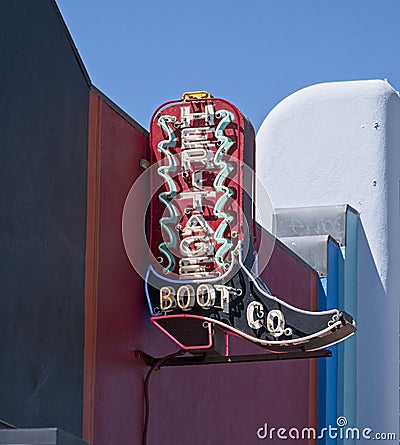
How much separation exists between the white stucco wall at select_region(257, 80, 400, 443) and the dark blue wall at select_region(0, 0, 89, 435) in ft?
20.4

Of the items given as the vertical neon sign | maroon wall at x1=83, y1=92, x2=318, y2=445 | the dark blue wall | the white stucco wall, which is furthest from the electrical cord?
the white stucco wall

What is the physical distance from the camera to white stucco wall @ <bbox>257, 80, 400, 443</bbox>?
1290 centimetres

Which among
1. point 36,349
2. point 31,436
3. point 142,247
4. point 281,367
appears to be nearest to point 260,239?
point 281,367

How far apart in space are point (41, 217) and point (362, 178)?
7081 millimetres

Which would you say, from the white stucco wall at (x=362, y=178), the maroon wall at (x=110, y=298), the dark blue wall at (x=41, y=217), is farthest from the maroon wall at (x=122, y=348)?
the white stucco wall at (x=362, y=178)

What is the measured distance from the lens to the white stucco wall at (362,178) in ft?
42.3

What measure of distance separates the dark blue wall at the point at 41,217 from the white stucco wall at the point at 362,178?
621 centimetres

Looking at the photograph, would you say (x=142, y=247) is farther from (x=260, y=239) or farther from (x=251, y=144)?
(x=260, y=239)

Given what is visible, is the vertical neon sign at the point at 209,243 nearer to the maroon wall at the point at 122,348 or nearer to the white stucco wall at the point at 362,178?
the maroon wall at the point at 122,348

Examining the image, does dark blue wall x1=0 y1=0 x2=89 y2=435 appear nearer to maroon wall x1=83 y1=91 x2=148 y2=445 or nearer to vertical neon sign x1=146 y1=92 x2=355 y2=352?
maroon wall x1=83 y1=91 x2=148 y2=445

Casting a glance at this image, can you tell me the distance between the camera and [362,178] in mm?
13305

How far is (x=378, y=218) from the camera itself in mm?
13117

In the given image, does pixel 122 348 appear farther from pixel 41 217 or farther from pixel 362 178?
pixel 362 178

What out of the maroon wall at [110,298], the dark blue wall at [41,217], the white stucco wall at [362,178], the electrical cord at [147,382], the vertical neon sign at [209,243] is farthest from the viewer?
the white stucco wall at [362,178]
